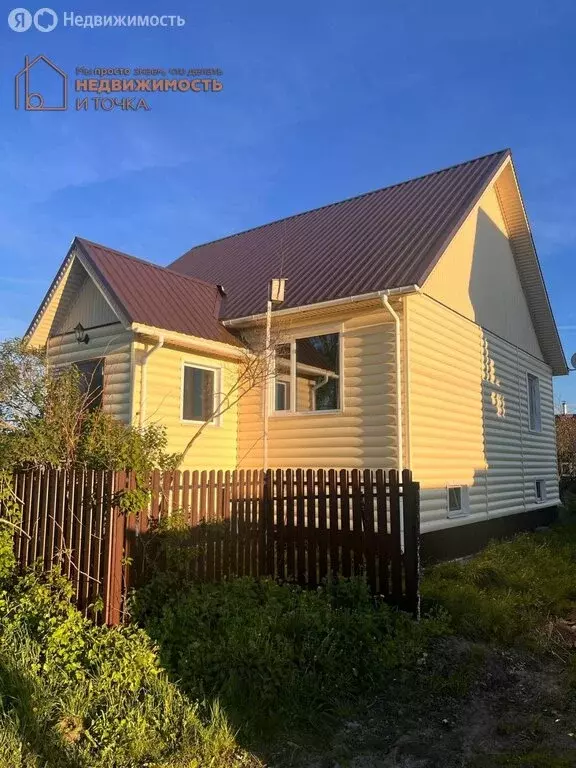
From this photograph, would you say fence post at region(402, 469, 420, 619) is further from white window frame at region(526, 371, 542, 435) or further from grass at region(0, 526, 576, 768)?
white window frame at region(526, 371, 542, 435)

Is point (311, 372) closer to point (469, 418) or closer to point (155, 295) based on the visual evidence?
point (155, 295)

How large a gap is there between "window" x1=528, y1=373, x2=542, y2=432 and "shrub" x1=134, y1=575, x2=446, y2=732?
38.3ft

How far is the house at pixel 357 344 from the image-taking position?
33.1 ft

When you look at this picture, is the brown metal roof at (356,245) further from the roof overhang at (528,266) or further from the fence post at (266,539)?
the fence post at (266,539)

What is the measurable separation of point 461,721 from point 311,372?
730 centimetres

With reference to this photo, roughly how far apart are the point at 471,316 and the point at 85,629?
986cm

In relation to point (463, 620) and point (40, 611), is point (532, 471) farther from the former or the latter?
point (40, 611)

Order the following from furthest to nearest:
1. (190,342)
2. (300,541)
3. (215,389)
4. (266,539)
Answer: (215,389), (190,342), (266,539), (300,541)

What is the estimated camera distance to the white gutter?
9427mm

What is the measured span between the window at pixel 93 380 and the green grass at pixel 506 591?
650 centimetres

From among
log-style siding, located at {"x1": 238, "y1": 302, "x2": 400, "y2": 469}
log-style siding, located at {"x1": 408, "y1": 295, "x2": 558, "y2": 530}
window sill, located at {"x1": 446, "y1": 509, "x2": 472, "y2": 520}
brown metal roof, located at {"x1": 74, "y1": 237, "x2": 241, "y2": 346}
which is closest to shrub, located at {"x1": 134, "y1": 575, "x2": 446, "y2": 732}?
log-style siding, located at {"x1": 238, "y1": 302, "x2": 400, "y2": 469}

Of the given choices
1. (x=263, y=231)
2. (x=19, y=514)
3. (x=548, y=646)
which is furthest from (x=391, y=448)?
(x=263, y=231)

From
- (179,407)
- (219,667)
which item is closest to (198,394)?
(179,407)

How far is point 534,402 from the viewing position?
1681cm
